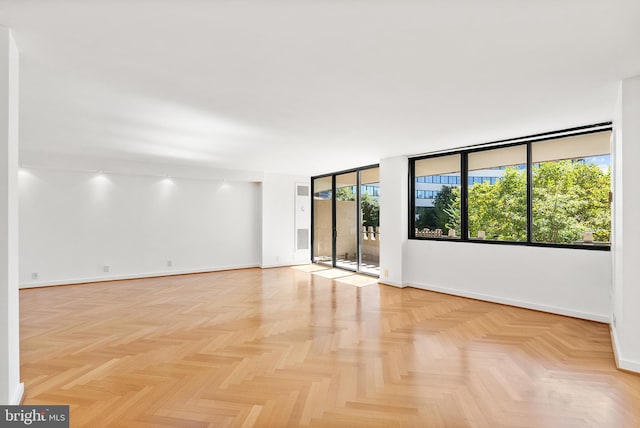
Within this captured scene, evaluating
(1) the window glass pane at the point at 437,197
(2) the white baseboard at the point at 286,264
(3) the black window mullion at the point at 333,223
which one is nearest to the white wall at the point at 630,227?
Result: (1) the window glass pane at the point at 437,197

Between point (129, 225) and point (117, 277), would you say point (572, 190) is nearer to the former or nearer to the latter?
point (129, 225)

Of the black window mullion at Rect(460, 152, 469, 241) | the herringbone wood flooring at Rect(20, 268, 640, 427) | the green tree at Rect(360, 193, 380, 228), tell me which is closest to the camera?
the herringbone wood flooring at Rect(20, 268, 640, 427)

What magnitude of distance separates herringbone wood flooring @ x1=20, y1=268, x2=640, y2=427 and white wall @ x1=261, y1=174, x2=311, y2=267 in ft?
11.8

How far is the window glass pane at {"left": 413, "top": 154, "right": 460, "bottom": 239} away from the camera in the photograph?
5895mm

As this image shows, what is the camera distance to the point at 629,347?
9.58 ft

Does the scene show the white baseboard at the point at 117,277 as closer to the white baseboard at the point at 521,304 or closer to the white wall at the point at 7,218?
the white baseboard at the point at 521,304

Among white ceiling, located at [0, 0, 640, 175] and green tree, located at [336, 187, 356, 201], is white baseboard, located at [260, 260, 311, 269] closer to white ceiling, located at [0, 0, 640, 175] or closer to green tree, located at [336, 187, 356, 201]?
green tree, located at [336, 187, 356, 201]

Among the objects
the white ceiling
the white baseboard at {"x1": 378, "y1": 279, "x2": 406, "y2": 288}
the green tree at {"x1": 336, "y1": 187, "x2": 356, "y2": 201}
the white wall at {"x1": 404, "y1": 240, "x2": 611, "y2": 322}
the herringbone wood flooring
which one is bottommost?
the herringbone wood flooring

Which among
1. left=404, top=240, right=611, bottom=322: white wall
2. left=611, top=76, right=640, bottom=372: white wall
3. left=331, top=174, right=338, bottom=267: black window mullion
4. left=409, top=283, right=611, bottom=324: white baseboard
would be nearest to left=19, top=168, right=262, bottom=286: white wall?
left=331, top=174, right=338, bottom=267: black window mullion

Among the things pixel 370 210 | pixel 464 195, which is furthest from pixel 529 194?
pixel 370 210

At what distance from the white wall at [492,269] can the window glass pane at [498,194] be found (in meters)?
0.29

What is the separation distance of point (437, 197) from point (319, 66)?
4252 mm

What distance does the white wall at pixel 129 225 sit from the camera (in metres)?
6.32

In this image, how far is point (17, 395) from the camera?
7.67 ft
